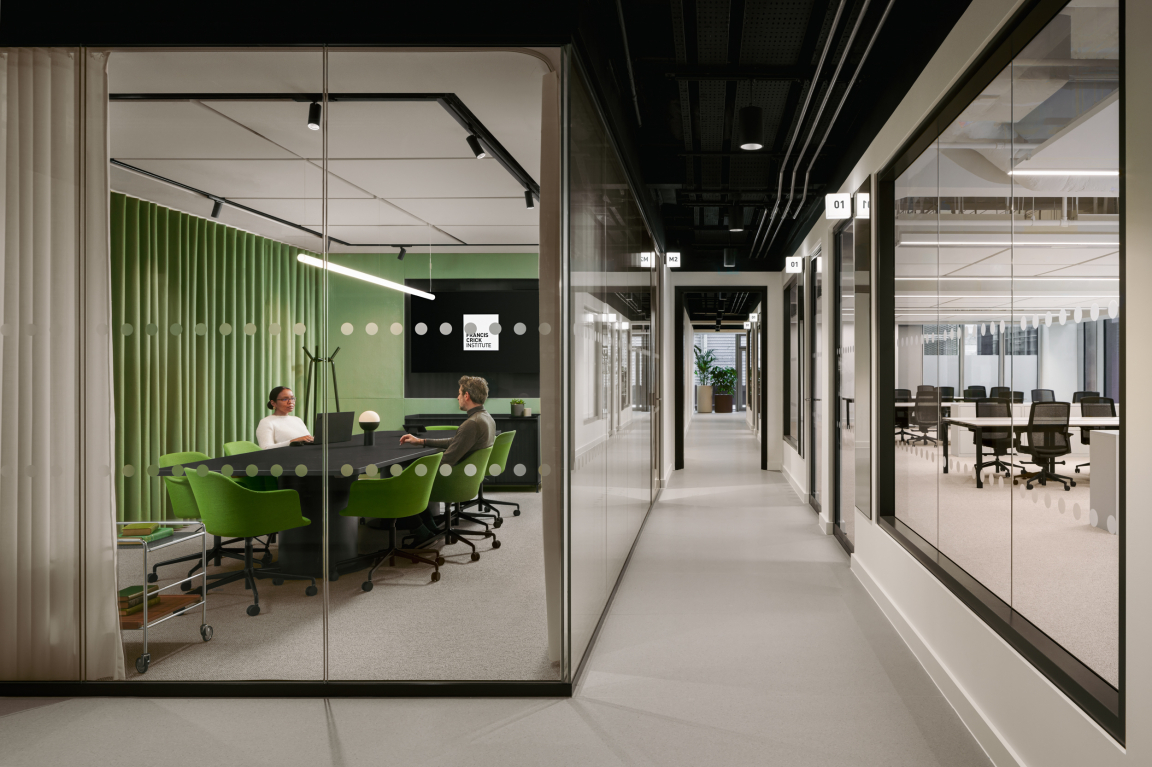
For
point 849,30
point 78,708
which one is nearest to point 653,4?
point 849,30

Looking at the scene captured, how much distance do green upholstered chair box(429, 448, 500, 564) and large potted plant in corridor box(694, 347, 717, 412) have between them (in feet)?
77.0

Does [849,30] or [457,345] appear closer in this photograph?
[457,345]

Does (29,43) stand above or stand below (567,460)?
above

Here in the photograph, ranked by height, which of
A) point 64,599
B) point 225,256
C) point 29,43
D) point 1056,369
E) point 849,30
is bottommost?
point 64,599

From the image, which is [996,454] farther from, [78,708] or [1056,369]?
[78,708]

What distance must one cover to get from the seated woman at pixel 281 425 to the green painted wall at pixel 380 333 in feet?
0.60

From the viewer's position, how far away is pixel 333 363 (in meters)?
3.24

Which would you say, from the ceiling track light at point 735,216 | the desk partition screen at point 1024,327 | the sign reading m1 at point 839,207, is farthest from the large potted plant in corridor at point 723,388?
the desk partition screen at point 1024,327

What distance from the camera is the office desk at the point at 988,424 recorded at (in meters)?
2.18

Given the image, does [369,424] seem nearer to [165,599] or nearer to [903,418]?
[165,599]

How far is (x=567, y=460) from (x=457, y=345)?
759mm

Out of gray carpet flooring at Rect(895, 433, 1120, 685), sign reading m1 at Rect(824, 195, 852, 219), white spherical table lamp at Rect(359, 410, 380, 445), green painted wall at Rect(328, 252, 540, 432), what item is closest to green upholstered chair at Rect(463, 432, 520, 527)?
green painted wall at Rect(328, 252, 540, 432)

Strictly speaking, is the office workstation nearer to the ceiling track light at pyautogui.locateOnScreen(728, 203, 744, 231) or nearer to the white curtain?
the white curtain

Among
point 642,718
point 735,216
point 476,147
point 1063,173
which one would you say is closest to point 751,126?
point 735,216
